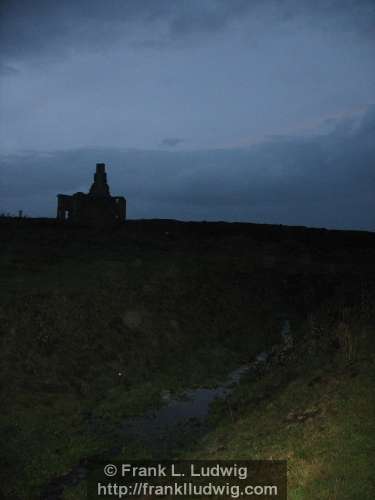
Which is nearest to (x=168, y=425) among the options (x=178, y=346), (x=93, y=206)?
(x=178, y=346)

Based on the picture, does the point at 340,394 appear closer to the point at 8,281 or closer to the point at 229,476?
the point at 229,476

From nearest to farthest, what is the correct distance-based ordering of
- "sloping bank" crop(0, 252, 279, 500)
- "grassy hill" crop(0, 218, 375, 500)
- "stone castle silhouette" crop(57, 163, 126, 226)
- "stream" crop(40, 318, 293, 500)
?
"grassy hill" crop(0, 218, 375, 500)
"stream" crop(40, 318, 293, 500)
"sloping bank" crop(0, 252, 279, 500)
"stone castle silhouette" crop(57, 163, 126, 226)

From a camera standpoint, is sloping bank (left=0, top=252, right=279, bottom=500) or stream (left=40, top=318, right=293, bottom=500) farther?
sloping bank (left=0, top=252, right=279, bottom=500)

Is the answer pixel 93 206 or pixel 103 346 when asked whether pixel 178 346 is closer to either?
pixel 103 346

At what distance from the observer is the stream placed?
525 inches

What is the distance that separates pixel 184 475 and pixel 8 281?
676 inches

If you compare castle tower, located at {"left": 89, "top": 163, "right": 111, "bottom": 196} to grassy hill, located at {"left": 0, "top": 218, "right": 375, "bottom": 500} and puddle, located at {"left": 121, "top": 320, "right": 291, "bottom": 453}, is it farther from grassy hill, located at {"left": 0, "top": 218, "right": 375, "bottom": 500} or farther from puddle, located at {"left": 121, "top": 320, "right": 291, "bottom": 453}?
puddle, located at {"left": 121, "top": 320, "right": 291, "bottom": 453}

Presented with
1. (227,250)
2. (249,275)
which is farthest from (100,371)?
(227,250)

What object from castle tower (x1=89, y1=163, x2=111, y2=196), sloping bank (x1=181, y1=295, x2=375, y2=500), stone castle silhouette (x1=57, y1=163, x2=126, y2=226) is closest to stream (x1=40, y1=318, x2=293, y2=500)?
sloping bank (x1=181, y1=295, x2=375, y2=500)

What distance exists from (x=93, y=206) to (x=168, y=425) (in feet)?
106

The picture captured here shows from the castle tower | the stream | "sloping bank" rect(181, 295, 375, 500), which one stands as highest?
the castle tower

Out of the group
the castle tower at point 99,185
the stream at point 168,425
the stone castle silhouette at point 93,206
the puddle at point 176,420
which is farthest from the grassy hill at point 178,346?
the castle tower at point 99,185

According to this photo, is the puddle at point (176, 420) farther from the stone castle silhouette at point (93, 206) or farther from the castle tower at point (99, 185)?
the castle tower at point (99, 185)

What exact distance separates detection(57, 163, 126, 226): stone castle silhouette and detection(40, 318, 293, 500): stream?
2817cm
